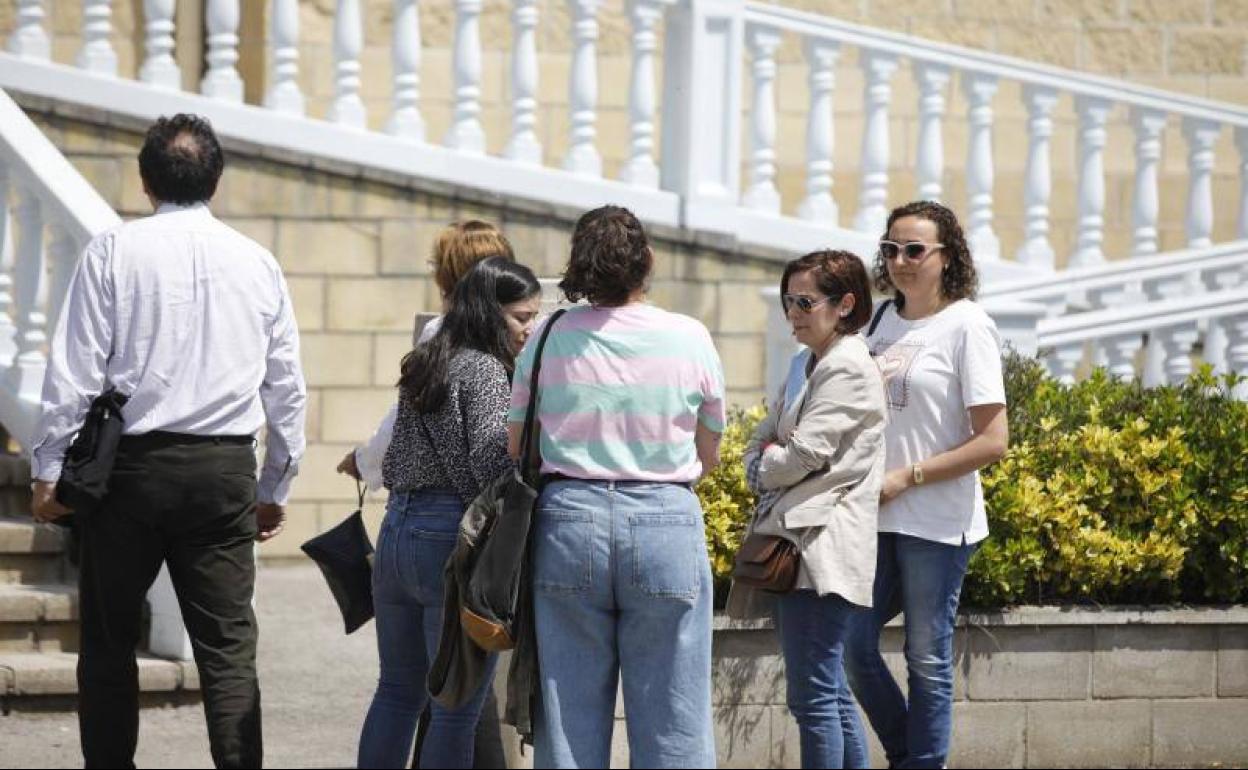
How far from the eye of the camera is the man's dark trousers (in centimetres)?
520

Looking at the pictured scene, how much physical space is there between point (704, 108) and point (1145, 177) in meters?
2.28

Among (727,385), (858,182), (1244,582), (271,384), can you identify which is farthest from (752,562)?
(858,182)

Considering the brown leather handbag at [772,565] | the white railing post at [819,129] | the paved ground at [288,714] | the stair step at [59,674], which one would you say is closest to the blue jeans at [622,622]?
the brown leather handbag at [772,565]

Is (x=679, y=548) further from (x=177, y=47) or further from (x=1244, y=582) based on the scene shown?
(x=177, y=47)

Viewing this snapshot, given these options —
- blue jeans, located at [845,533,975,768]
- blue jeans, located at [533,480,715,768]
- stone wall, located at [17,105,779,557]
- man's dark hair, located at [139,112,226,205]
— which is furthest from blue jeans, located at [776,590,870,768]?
stone wall, located at [17,105,779,557]

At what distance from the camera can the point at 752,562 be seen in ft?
17.1

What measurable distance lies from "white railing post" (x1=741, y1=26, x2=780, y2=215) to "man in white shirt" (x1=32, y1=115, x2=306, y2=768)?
4.29 m

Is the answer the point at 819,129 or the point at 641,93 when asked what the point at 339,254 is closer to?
the point at 641,93

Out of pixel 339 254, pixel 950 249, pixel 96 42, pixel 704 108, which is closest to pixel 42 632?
pixel 339 254

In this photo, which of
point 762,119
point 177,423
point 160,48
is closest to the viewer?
point 177,423

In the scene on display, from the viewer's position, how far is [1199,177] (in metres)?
9.92

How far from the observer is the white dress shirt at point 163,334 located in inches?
203

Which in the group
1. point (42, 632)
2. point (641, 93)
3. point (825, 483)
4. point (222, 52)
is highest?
point (222, 52)

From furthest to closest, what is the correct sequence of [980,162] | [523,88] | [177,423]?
[980,162] < [523,88] < [177,423]
